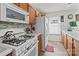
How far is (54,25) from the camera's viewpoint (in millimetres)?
6008

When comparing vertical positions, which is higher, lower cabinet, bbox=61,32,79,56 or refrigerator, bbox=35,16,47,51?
refrigerator, bbox=35,16,47,51

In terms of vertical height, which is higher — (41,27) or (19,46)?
(41,27)

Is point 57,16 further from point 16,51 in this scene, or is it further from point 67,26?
point 16,51

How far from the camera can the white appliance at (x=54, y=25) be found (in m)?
5.95

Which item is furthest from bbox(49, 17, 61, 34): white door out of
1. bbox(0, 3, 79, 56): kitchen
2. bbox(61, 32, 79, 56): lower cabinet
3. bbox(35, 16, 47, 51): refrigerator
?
bbox(61, 32, 79, 56): lower cabinet

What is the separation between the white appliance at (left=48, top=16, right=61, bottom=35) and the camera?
5.95 m

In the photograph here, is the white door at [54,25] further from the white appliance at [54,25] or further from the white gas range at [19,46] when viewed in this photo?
the white gas range at [19,46]

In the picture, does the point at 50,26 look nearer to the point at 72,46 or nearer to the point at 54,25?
the point at 54,25

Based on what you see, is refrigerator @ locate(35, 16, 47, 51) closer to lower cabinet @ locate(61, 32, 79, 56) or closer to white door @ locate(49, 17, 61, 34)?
lower cabinet @ locate(61, 32, 79, 56)

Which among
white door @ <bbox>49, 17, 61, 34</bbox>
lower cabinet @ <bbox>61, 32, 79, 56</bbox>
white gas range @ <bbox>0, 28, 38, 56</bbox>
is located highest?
white door @ <bbox>49, 17, 61, 34</bbox>

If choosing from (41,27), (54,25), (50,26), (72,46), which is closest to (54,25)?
(54,25)

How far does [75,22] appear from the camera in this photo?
514 cm

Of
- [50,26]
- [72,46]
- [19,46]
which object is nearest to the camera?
[19,46]

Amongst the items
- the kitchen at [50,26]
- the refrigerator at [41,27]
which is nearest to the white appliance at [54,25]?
the kitchen at [50,26]
